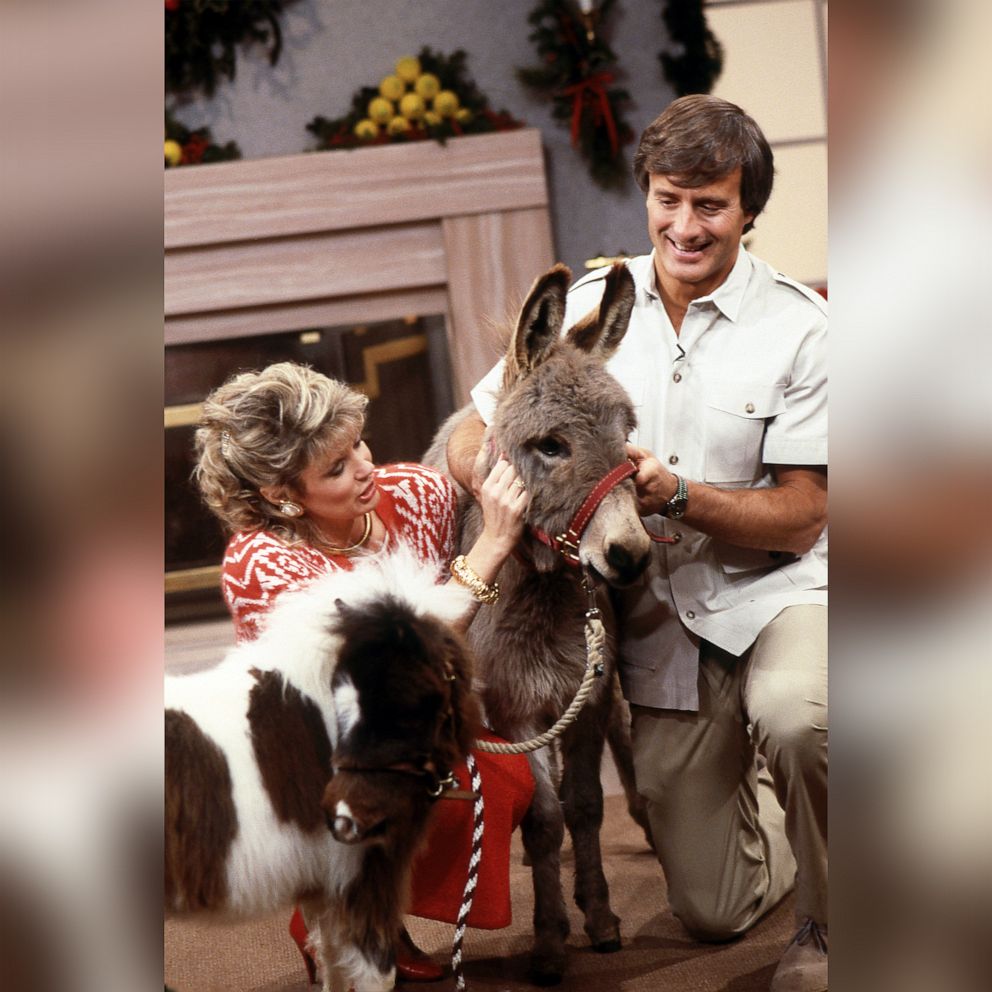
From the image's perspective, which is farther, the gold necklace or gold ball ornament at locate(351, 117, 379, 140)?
gold ball ornament at locate(351, 117, 379, 140)

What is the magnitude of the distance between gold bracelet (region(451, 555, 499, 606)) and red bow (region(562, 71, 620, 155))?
6.03 feet

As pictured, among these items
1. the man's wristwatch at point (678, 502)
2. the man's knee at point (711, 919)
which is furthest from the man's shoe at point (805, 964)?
the man's wristwatch at point (678, 502)

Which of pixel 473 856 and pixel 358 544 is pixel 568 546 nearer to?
pixel 358 544

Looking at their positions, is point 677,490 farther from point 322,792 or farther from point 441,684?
point 322,792

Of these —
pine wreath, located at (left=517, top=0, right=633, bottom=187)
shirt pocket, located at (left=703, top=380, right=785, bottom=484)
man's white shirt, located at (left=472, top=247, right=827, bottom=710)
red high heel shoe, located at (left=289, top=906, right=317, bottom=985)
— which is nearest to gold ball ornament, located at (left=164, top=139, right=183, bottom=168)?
Answer: pine wreath, located at (left=517, top=0, right=633, bottom=187)

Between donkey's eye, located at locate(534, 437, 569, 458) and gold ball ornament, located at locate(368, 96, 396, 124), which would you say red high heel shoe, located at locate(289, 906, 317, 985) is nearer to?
donkey's eye, located at locate(534, 437, 569, 458)

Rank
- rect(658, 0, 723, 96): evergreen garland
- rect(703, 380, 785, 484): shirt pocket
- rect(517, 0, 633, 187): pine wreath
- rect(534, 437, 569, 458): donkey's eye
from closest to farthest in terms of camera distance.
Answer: rect(534, 437, 569, 458): donkey's eye < rect(703, 380, 785, 484): shirt pocket < rect(658, 0, 723, 96): evergreen garland < rect(517, 0, 633, 187): pine wreath

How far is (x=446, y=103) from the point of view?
2879mm

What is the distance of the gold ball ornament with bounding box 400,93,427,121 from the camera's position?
2883 millimetres

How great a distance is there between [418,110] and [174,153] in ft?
2.26

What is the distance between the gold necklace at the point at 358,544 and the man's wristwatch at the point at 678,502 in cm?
43

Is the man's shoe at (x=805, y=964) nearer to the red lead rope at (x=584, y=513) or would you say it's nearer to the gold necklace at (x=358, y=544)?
the red lead rope at (x=584, y=513)

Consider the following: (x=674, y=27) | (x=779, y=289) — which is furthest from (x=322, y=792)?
(x=674, y=27)
